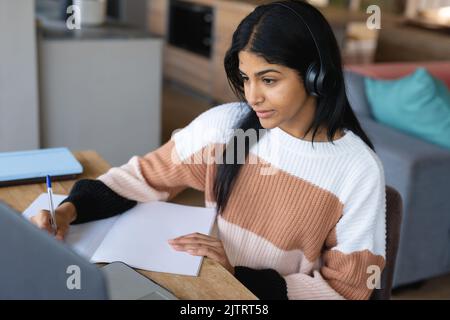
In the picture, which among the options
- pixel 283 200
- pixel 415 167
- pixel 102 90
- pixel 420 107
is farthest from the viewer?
pixel 102 90

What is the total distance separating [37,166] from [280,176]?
0.51 m

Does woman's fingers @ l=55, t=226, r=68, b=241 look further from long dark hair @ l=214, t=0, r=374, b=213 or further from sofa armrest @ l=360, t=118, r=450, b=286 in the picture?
sofa armrest @ l=360, t=118, r=450, b=286

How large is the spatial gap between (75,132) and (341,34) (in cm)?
204

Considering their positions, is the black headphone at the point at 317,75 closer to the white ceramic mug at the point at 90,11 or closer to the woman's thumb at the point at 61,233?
the woman's thumb at the point at 61,233

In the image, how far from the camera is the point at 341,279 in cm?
104

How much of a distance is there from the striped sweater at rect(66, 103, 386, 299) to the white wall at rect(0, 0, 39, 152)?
1535 millimetres

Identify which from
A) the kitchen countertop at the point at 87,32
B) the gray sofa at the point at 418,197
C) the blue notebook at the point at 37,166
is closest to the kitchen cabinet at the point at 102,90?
the kitchen countertop at the point at 87,32

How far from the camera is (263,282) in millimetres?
1014

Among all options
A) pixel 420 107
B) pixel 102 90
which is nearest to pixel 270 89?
pixel 420 107

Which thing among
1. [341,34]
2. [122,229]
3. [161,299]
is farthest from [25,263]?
[341,34]

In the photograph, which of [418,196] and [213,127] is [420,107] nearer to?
[418,196]

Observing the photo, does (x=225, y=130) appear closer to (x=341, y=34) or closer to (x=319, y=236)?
(x=319, y=236)

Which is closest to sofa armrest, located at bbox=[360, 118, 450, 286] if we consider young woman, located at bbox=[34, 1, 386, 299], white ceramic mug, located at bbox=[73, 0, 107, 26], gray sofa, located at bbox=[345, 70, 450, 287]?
gray sofa, located at bbox=[345, 70, 450, 287]

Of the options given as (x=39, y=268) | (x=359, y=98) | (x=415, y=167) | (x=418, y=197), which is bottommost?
(x=418, y=197)
